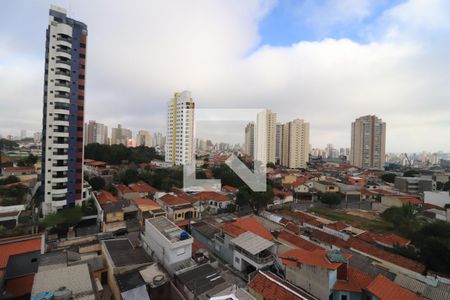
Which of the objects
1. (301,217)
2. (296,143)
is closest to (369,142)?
(296,143)

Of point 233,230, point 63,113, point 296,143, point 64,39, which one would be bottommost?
point 233,230

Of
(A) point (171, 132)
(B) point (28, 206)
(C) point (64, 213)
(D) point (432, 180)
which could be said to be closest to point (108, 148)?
(A) point (171, 132)

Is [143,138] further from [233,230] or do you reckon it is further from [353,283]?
[353,283]

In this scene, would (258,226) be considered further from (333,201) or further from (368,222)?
(333,201)

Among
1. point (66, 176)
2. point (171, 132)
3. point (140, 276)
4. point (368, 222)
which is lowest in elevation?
point (368, 222)

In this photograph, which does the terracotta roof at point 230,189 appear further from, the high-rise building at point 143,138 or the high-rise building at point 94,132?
the high-rise building at point 143,138

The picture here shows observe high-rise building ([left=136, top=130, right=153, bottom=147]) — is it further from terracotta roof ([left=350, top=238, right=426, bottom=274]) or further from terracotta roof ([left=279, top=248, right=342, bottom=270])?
terracotta roof ([left=279, top=248, right=342, bottom=270])
